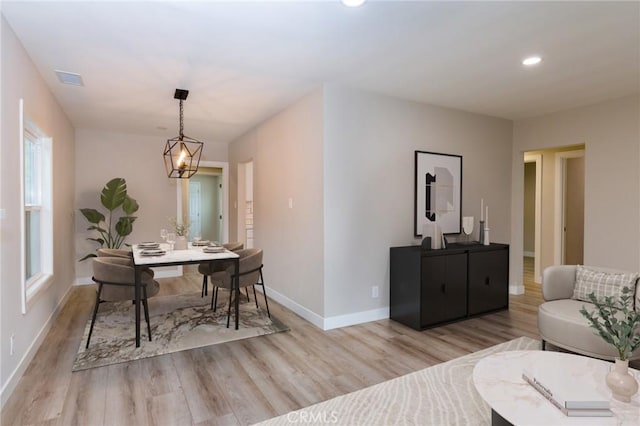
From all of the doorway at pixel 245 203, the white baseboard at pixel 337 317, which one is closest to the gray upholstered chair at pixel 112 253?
the white baseboard at pixel 337 317

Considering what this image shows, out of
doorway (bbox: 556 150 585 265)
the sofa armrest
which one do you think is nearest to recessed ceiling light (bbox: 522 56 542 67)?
the sofa armrest

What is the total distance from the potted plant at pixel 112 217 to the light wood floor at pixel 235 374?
1966 millimetres

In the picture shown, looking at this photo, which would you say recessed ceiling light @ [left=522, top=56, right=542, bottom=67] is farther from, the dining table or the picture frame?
the dining table

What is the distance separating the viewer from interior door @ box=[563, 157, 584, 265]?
5836 mm

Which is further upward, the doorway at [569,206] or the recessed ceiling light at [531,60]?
the recessed ceiling light at [531,60]

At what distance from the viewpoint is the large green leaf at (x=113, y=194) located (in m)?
5.42

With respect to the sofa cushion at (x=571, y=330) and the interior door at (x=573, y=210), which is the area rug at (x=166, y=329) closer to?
the sofa cushion at (x=571, y=330)

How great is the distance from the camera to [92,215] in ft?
17.5

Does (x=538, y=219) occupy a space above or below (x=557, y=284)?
above

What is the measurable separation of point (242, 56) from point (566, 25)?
2419mm

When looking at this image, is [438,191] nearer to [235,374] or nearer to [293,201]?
[293,201]

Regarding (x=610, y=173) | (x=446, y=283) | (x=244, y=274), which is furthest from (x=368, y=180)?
(x=610, y=173)

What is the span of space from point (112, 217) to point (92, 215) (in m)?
0.56

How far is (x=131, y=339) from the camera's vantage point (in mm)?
3291
